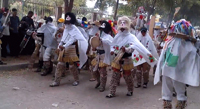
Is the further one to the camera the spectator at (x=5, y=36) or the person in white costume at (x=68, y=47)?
the spectator at (x=5, y=36)

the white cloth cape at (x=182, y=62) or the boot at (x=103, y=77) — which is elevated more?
the white cloth cape at (x=182, y=62)

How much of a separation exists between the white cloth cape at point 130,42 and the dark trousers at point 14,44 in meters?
5.09

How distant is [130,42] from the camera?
18.7 feet

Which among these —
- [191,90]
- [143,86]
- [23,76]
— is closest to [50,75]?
[23,76]

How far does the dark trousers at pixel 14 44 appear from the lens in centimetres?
942

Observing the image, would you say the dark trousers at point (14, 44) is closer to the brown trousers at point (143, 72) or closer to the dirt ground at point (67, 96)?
the dirt ground at point (67, 96)

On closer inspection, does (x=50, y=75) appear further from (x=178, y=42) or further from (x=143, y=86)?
(x=178, y=42)

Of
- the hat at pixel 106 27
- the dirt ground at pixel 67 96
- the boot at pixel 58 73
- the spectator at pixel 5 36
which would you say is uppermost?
the hat at pixel 106 27

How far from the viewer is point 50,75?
7.95 m

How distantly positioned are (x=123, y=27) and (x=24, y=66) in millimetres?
4566

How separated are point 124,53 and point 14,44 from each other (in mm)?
5508

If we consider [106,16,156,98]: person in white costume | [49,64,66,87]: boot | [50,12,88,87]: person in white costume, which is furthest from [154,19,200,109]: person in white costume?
[49,64,66,87]: boot

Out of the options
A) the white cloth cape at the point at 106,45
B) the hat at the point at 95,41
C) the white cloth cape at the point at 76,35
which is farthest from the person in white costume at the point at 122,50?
the white cloth cape at the point at 76,35

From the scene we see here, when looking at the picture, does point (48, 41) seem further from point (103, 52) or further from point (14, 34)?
point (14, 34)
